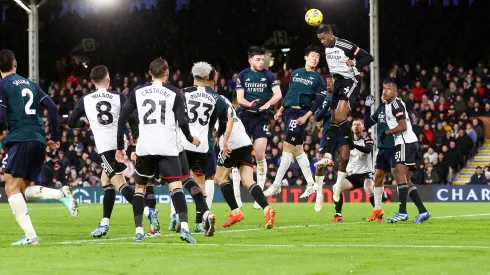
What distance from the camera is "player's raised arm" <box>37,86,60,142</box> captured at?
41.0 ft

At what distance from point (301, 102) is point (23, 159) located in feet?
24.5

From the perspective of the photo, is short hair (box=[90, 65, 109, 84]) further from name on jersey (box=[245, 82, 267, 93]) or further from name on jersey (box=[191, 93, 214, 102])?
name on jersey (box=[245, 82, 267, 93])

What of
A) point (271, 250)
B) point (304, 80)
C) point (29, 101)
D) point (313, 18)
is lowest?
point (271, 250)

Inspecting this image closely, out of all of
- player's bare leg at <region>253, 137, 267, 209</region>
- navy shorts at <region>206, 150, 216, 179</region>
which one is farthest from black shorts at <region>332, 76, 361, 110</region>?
navy shorts at <region>206, 150, 216, 179</region>

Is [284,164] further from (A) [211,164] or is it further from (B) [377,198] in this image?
(A) [211,164]

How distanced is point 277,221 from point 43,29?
111 ft

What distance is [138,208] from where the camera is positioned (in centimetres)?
1264

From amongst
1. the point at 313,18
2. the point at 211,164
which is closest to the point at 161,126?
the point at 211,164

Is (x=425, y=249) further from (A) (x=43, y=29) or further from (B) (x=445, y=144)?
(A) (x=43, y=29)

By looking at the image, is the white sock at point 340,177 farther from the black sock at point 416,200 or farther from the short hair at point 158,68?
the short hair at point 158,68

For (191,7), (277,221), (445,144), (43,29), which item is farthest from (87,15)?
(277,221)

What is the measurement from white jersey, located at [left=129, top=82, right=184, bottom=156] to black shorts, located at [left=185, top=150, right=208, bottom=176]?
230 cm

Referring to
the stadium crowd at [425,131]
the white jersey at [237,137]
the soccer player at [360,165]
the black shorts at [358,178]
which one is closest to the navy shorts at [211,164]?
the white jersey at [237,137]

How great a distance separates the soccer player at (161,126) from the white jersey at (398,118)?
17.9 ft
